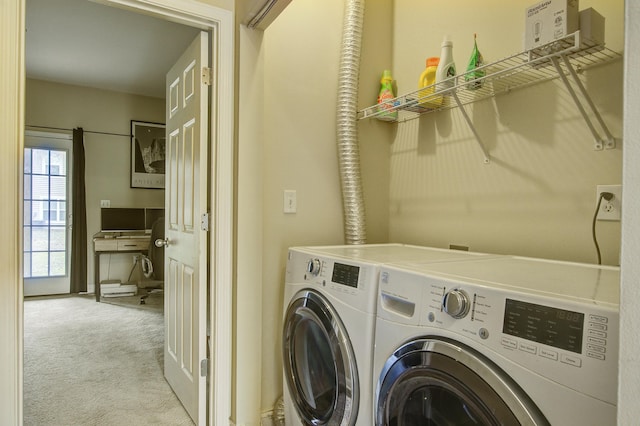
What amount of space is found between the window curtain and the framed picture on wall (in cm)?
60

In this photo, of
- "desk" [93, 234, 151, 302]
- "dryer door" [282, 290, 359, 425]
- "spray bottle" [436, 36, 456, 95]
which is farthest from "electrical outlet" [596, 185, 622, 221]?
"desk" [93, 234, 151, 302]

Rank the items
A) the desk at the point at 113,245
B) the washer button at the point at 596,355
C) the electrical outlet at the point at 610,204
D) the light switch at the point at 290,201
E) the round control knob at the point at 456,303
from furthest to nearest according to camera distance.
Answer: the desk at the point at 113,245 < the light switch at the point at 290,201 < the electrical outlet at the point at 610,204 < the round control knob at the point at 456,303 < the washer button at the point at 596,355

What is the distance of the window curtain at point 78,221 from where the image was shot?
187 inches

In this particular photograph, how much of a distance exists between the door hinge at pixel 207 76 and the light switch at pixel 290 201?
2.12ft

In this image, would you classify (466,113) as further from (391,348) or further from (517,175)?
(391,348)

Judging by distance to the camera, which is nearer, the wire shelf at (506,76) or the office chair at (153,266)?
the wire shelf at (506,76)

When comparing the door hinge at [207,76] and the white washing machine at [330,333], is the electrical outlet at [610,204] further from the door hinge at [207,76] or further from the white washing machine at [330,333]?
the door hinge at [207,76]

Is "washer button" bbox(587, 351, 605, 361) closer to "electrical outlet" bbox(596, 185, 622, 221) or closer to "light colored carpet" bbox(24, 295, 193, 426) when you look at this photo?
→ "electrical outlet" bbox(596, 185, 622, 221)

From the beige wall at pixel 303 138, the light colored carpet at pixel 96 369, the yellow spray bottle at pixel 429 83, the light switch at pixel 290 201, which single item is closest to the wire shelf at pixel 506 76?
the yellow spray bottle at pixel 429 83

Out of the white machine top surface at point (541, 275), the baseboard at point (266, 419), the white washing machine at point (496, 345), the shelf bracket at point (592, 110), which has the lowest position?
the baseboard at point (266, 419)

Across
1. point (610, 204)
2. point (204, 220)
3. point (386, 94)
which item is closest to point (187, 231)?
point (204, 220)

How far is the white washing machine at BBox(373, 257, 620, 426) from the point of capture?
0.68m

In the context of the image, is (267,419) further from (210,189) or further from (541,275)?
(541,275)

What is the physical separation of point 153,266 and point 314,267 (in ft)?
12.7
